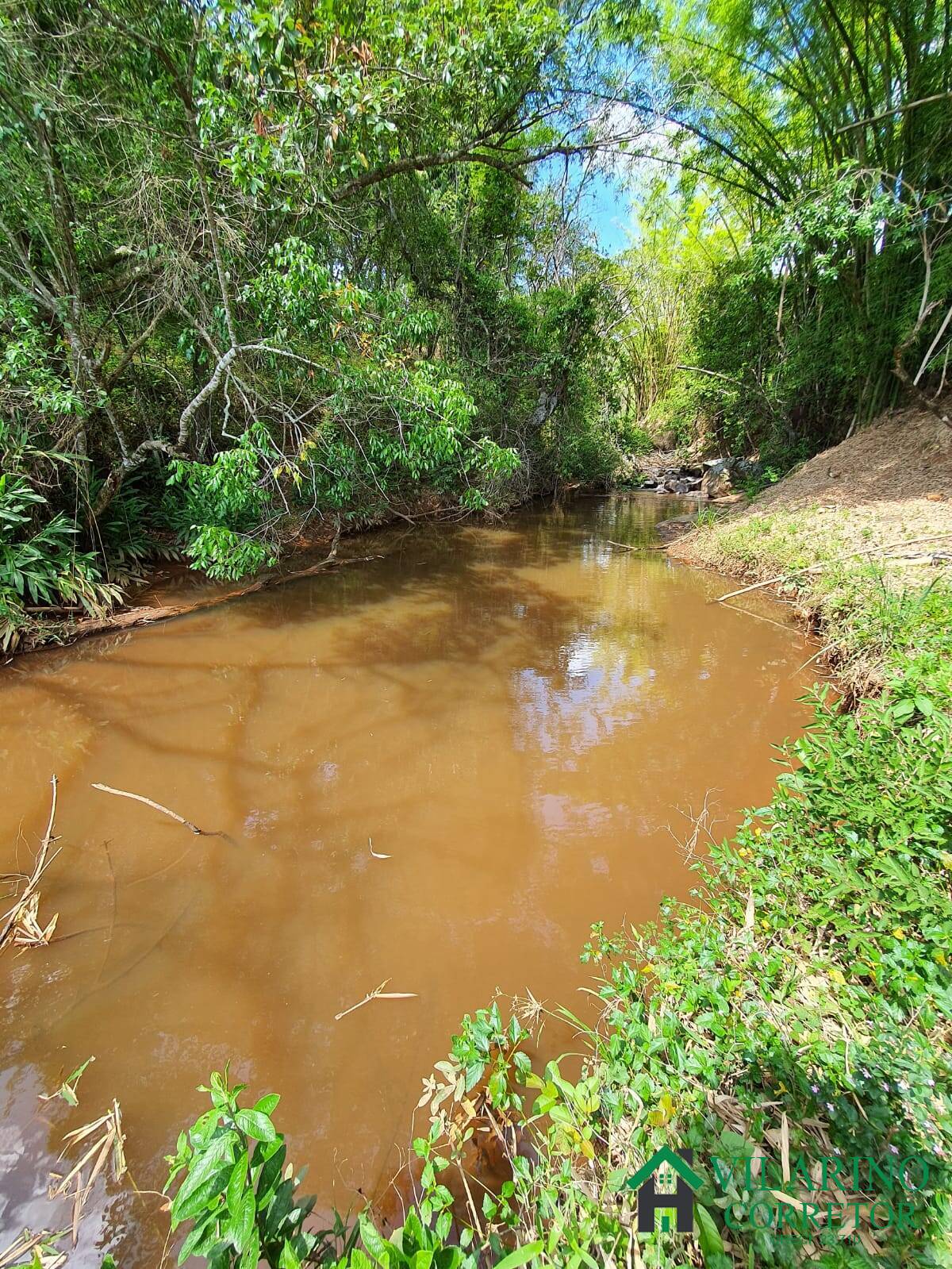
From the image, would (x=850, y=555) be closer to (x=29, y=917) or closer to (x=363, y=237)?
(x=29, y=917)

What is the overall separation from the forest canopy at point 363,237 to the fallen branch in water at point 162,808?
2819 millimetres

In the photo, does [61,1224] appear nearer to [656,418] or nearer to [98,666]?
[98,666]

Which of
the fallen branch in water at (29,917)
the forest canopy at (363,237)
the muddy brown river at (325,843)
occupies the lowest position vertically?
the muddy brown river at (325,843)

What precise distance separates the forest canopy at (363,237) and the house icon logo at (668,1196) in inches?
208

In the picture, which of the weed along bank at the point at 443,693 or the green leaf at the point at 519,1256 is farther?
the weed along bank at the point at 443,693

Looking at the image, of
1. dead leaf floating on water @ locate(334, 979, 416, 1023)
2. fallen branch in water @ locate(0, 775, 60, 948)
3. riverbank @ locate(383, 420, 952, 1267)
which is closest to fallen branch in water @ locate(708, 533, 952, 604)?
riverbank @ locate(383, 420, 952, 1267)

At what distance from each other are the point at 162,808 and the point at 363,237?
8.92 metres

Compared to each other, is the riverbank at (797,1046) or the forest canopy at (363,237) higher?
the forest canopy at (363,237)

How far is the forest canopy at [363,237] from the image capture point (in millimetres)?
4508

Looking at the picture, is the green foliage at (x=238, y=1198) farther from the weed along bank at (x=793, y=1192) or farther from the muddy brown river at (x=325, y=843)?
the muddy brown river at (x=325, y=843)

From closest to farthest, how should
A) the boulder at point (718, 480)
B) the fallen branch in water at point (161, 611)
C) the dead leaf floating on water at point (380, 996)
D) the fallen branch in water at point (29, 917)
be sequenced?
the dead leaf floating on water at point (380, 996) → the fallen branch in water at point (29, 917) → the fallen branch in water at point (161, 611) → the boulder at point (718, 480)

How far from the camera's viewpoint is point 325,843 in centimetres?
284

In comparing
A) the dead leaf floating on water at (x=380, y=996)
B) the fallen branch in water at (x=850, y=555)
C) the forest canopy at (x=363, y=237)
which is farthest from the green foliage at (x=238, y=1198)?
the fallen branch in water at (x=850, y=555)

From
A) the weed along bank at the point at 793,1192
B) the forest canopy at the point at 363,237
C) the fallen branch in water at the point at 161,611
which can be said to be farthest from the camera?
the fallen branch in water at the point at 161,611
